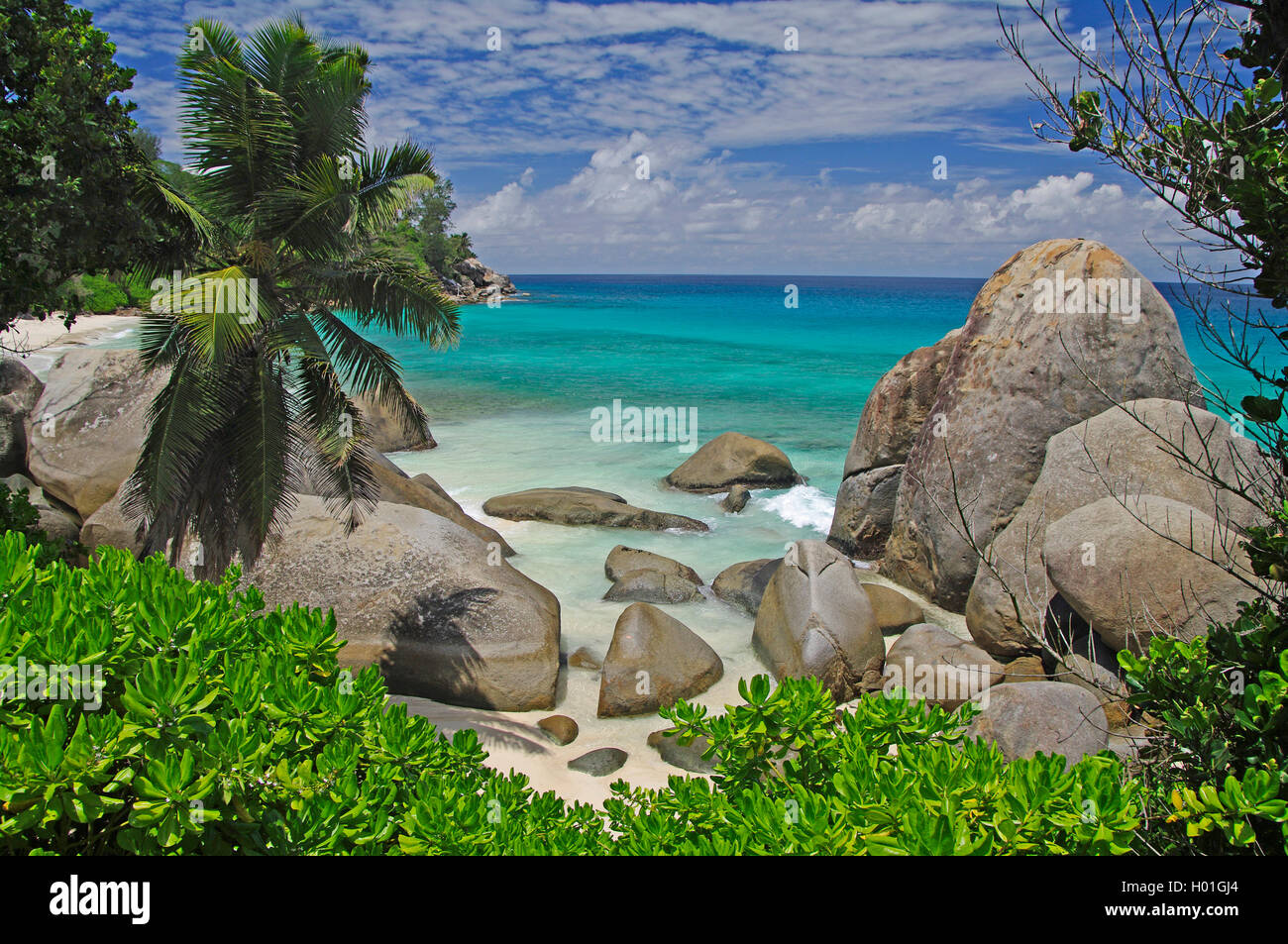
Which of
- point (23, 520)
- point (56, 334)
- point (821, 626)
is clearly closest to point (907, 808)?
point (821, 626)

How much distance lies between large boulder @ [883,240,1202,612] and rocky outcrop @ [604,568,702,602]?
12.8 feet

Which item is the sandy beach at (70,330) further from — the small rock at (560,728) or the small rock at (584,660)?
the small rock at (560,728)

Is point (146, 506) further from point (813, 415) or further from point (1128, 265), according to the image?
point (813, 415)

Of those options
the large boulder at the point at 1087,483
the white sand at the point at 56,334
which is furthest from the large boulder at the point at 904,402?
the white sand at the point at 56,334

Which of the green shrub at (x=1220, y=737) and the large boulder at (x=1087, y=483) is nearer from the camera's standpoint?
A: the green shrub at (x=1220, y=737)

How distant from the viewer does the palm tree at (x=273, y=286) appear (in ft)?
30.6

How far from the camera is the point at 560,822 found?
397 centimetres

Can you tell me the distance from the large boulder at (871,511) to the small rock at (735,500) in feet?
11.8

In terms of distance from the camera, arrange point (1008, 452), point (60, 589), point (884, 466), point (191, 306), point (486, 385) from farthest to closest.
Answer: point (486, 385) → point (884, 466) → point (1008, 452) → point (191, 306) → point (60, 589)

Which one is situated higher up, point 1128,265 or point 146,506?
point 1128,265

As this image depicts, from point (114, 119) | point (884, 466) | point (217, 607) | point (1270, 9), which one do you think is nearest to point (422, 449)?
point (884, 466)
